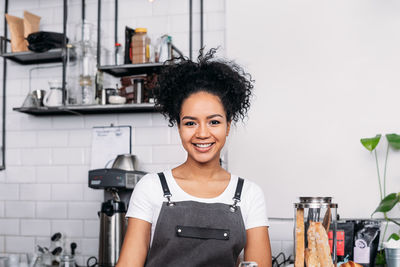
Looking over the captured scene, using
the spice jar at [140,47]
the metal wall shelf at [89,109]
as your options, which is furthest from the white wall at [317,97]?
the metal wall shelf at [89,109]

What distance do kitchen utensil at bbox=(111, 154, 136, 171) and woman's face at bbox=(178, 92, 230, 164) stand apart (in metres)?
1.27

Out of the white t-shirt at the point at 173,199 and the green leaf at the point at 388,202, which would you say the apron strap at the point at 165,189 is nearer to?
the white t-shirt at the point at 173,199

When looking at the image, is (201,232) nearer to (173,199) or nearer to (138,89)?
(173,199)

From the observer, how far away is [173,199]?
1.65 meters

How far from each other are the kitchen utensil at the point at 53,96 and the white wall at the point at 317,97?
3.65 feet

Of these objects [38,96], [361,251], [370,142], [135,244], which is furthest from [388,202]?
[38,96]

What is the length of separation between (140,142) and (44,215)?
2.69 ft

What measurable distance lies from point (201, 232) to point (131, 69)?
5.19 ft

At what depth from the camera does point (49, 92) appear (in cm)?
304

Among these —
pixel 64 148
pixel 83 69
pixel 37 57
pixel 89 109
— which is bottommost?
pixel 64 148

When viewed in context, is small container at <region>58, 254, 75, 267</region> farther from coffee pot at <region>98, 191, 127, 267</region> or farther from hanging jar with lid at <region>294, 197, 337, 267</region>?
hanging jar with lid at <region>294, 197, 337, 267</region>

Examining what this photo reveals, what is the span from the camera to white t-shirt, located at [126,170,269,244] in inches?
64.1

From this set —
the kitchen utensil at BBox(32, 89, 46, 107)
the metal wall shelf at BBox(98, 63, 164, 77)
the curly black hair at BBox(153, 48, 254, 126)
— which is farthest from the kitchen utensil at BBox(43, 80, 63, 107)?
the curly black hair at BBox(153, 48, 254, 126)

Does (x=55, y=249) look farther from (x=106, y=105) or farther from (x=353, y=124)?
(x=353, y=124)
